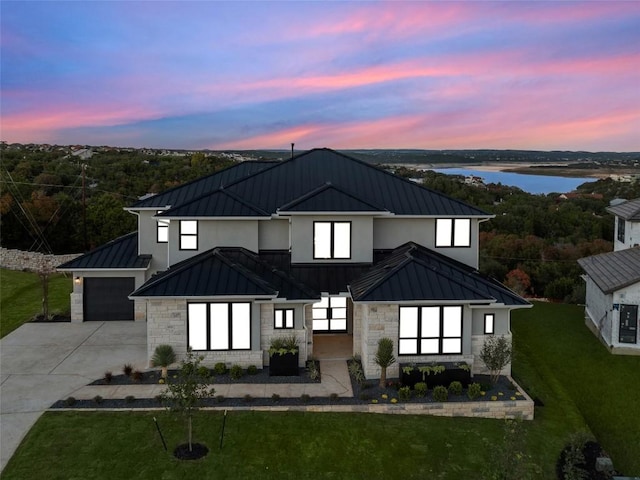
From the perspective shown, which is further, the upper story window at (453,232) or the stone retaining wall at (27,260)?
the stone retaining wall at (27,260)

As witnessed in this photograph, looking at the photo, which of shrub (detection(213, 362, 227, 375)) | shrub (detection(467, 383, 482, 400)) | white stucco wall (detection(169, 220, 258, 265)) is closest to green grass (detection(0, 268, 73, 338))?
white stucco wall (detection(169, 220, 258, 265))

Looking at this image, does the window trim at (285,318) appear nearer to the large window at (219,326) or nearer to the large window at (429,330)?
the large window at (219,326)

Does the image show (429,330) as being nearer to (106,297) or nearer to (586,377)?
(586,377)

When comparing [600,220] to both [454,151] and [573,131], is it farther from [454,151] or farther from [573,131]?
[454,151]

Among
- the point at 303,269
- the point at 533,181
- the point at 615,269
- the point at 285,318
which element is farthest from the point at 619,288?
the point at 533,181

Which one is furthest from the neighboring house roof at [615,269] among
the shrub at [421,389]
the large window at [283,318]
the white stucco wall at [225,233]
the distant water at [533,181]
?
the distant water at [533,181]

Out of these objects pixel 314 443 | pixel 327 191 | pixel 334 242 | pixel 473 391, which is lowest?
pixel 314 443

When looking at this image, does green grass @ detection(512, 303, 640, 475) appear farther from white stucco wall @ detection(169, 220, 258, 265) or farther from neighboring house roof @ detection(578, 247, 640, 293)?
white stucco wall @ detection(169, 220, 258, 265)
